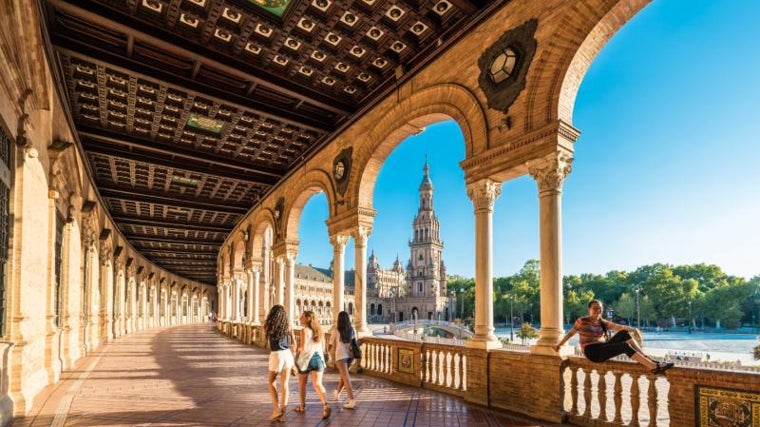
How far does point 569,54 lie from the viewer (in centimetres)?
748

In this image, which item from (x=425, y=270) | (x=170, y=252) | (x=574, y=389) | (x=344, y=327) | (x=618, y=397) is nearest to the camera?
(x=618, y=397)

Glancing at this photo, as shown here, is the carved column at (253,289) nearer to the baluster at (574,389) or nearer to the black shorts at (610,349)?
the baluster at (574,389)

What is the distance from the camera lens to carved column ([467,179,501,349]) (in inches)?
335

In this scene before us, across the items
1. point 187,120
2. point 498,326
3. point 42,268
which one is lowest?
point 498,326

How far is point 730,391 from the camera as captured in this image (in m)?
5.14

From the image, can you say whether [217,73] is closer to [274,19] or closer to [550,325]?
[274,19]

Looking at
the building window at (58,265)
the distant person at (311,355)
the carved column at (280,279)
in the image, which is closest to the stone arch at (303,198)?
the carved column at (280,279)

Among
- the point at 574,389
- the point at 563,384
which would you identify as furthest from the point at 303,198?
the point at 574,389

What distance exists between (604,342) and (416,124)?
6904 millimetres

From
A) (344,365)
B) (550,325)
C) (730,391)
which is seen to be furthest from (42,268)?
(730,391)

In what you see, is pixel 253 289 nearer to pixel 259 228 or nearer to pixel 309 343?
pixel 259 228

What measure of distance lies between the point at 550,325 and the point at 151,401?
7.04 metres

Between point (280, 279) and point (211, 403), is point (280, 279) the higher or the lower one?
the higher one

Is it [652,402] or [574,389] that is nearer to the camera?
[652,402]
